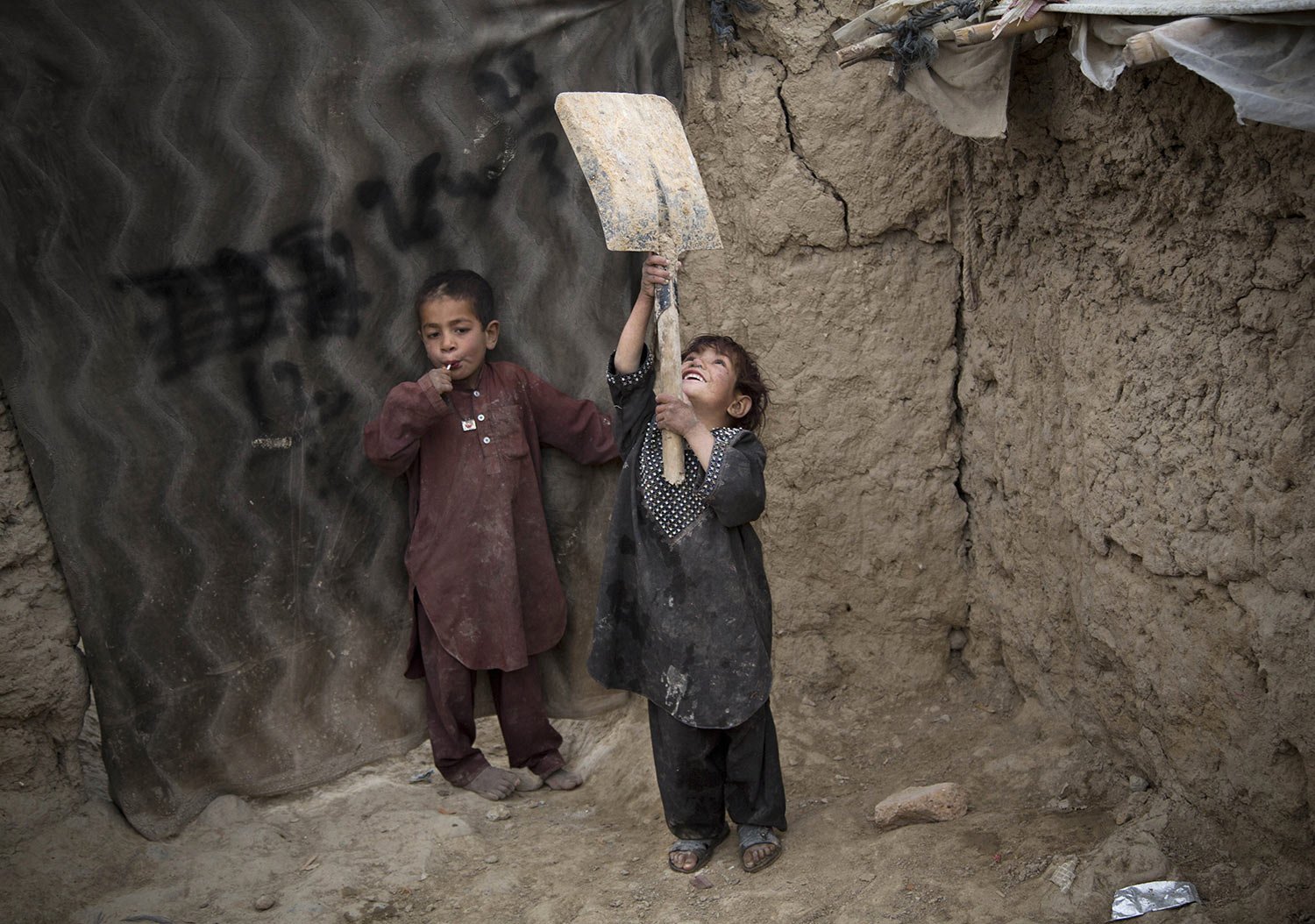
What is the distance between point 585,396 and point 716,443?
94 cm

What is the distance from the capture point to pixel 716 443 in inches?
107

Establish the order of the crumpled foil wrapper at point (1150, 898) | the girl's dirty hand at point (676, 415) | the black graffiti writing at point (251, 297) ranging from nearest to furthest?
the crumpled foil wrapper at point (1150, 898) → the girl's dirty hand at point (676, 415) → the black graffiti writing at point (251, 297)

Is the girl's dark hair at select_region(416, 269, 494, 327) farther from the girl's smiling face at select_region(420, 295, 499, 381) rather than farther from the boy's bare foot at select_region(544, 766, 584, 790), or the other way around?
the boy's bare foot at select_region(544, 766, 584, 790)

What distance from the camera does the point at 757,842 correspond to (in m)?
2.98

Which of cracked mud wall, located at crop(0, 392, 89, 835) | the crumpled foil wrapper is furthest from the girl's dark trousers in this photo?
cracked mud wall, located at crop(0, 392, 89, 835)

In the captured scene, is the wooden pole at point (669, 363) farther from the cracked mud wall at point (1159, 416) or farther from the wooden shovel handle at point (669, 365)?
the cracked mud wall at point (1159, 416)

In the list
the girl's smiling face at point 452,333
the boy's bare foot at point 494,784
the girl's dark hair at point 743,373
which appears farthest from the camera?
the boy's bare foot at point 494,784

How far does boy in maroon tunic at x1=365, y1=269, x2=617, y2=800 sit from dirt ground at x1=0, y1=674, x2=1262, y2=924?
24cm

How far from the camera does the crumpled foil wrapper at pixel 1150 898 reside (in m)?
2.48

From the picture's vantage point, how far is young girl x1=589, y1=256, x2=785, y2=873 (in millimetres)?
2775

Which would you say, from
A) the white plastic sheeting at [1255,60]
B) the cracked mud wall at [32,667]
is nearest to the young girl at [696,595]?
the white plastic sheeting at [1255,60]

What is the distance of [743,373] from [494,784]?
1.47 meters

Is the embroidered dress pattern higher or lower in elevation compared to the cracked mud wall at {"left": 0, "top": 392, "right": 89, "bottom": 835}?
higher

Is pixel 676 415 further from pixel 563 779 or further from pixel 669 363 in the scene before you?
pixel 563 779
